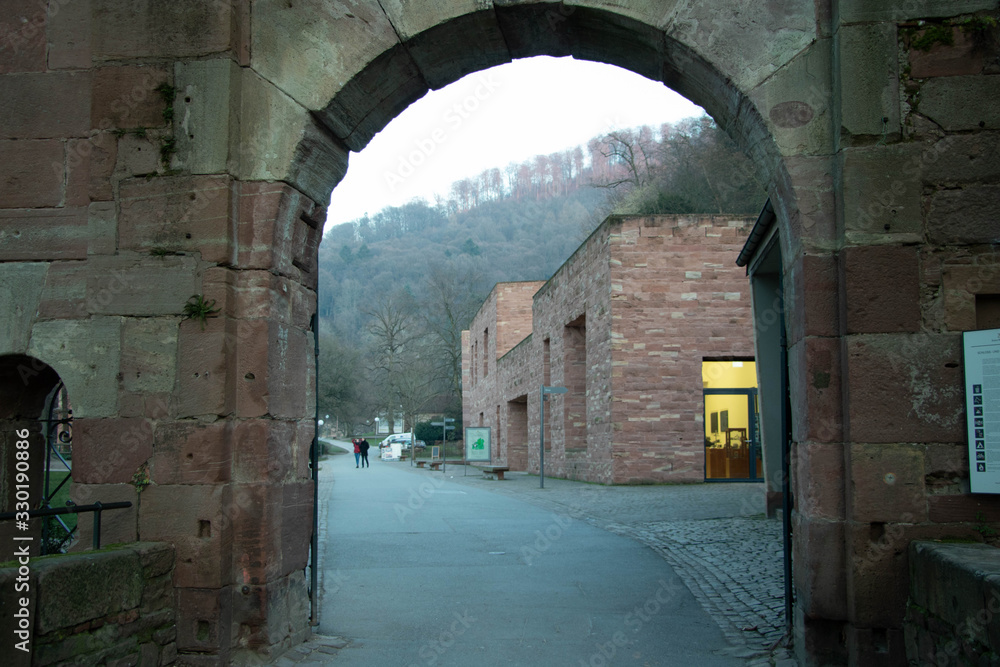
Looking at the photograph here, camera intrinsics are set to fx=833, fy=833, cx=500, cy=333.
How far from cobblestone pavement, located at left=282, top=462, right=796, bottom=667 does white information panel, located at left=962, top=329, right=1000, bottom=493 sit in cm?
150

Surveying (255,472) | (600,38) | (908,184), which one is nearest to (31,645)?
(255,472)

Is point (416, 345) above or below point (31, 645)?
above

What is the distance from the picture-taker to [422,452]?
1989 inches

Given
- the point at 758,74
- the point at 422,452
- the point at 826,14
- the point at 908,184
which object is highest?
the point at 826,14

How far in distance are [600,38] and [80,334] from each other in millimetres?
3668

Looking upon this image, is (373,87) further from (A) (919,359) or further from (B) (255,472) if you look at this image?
(A) (919,359)

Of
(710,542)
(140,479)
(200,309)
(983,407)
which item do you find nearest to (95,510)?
(140,479)

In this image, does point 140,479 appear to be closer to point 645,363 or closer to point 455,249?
point 645,363

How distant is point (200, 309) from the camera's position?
491 centimetres

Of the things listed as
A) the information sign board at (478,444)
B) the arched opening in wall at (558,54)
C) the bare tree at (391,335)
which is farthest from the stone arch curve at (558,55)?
the bare tree at (391,335)

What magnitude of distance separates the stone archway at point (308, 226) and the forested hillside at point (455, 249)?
15.4 metres

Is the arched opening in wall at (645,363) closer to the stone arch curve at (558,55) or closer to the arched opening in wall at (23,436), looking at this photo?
the stone arch curve at (558,55)

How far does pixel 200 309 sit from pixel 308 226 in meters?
0.94

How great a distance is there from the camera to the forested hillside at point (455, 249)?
26406 millimetres
